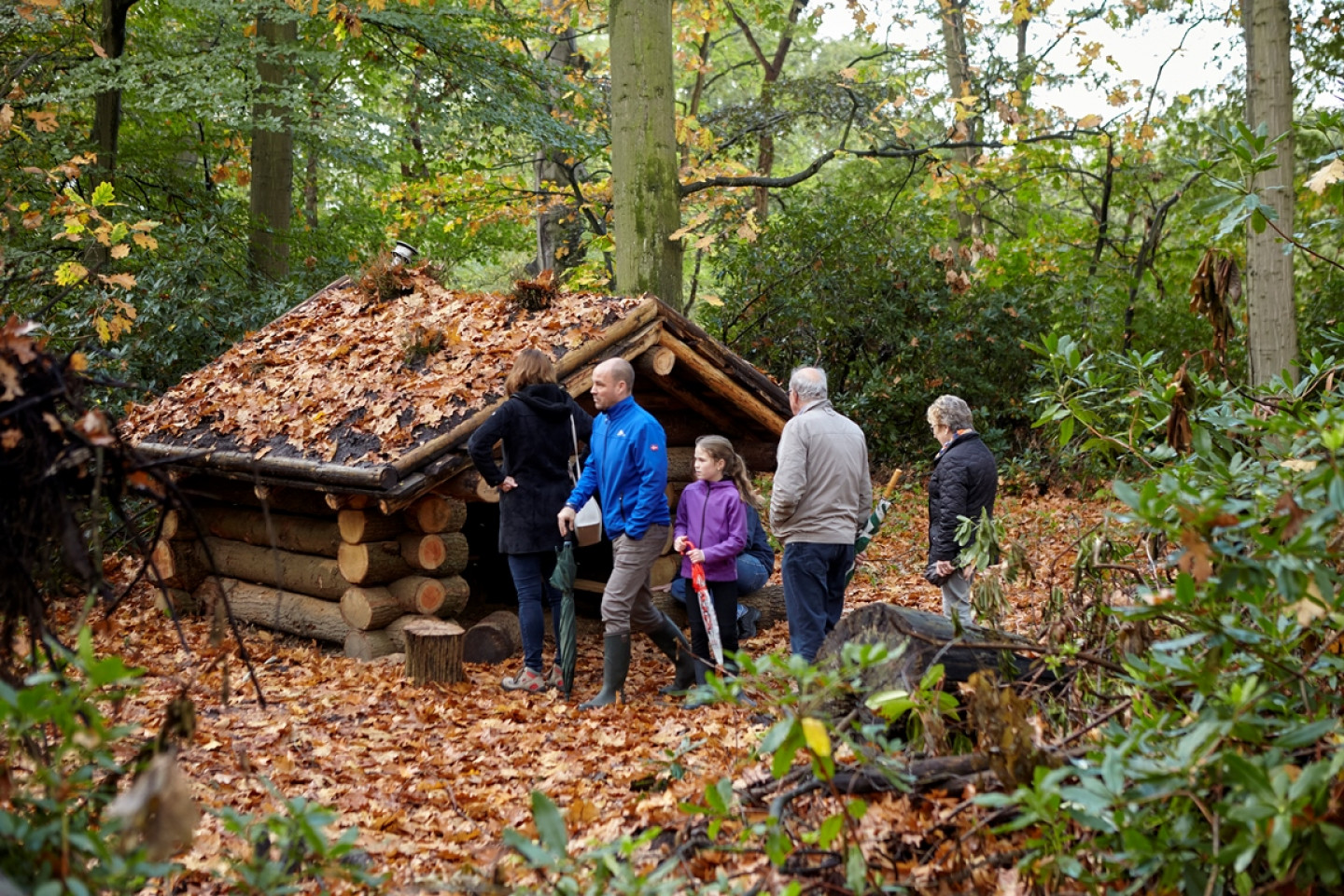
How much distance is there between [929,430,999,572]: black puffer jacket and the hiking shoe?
1728 millimetres

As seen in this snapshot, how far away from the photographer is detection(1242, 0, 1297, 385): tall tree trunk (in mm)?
10023

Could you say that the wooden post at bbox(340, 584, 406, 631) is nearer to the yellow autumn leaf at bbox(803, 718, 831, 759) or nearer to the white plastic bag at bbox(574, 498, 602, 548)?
the white plastic bag at bbox(574, 498, 602, 548)

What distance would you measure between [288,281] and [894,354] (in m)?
7.94

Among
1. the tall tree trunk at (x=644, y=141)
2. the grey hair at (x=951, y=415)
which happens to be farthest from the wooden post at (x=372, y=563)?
the grey hair at (x=951, y=415)

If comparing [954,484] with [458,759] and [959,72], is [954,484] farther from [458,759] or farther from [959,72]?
[959,72]

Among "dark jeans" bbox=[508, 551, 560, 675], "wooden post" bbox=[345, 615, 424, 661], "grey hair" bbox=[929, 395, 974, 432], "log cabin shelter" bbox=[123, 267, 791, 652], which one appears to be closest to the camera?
"grey hair" bbox=[929, 395, 974, 432]

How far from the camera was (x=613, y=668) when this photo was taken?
654 cm

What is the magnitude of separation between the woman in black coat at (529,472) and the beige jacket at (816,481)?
4.82ft

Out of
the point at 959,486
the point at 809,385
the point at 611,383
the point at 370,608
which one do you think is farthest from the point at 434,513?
the point at 959,486

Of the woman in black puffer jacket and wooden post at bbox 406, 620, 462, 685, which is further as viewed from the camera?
wooden post at bbox 406, 620, 462, 685

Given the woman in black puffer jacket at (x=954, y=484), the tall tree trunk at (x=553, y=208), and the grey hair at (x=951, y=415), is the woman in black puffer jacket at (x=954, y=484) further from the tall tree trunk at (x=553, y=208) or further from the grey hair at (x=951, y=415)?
the tall tree trunk at (x=553, y=208)

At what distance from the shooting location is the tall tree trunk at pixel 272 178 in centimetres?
1330

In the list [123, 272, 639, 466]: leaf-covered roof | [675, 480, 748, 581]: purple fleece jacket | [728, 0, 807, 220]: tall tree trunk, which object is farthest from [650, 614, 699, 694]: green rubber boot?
[728, 0, 807, 220]: tall tree trunk

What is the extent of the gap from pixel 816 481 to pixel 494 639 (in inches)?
109
